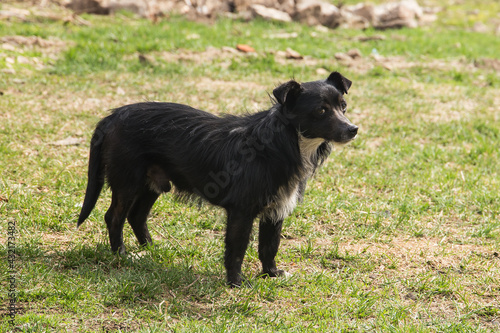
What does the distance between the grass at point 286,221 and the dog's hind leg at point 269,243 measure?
0.17 meters

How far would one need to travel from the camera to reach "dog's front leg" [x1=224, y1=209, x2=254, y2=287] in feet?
14.2

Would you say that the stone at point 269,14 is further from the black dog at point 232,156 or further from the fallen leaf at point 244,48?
the black dog at point 232,156

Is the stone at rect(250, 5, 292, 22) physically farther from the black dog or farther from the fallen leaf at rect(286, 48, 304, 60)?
the black dog

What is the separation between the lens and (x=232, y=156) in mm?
4375

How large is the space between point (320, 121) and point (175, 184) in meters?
1.32

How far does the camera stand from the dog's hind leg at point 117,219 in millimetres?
4680

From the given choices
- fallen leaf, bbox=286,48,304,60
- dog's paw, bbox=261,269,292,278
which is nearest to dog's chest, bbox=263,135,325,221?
dog's paw, bbox=261,269,292,278

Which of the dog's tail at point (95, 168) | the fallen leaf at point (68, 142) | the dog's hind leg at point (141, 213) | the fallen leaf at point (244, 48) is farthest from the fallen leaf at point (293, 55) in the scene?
the dog's tail at point (95, 168)

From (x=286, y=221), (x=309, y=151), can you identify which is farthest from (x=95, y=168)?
(x=286, y=221)

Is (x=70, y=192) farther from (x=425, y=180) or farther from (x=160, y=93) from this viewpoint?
(x=425, y=180)

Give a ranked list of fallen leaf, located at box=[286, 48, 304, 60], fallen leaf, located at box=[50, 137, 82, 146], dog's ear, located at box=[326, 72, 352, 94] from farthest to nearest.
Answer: fallen leaf, located at box=[286, 48, 304, 60] → fallen leaf, located at box=[50, 137, 82, 146] → dog's ear, located at box=[326, 72, 352, 94]

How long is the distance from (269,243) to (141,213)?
45.3 inches

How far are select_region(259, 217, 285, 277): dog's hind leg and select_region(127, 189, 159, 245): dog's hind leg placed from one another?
3.36ft

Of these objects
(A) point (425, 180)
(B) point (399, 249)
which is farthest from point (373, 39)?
(B) point (399, 249)
